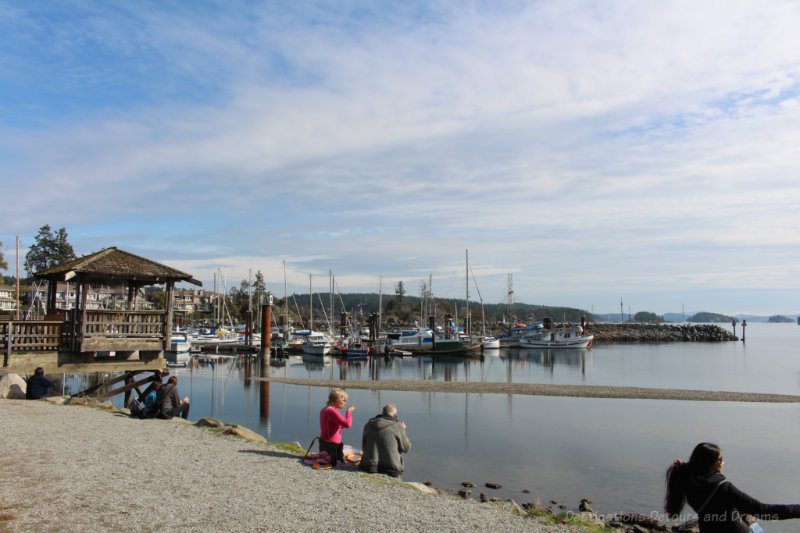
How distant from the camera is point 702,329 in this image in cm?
14888

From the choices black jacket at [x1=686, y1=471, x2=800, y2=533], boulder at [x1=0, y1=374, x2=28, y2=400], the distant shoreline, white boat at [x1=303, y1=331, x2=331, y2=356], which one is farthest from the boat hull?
black jacket at [x1=686, y1=471, x2=800, y2=533]

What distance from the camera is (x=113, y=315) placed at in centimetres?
2209

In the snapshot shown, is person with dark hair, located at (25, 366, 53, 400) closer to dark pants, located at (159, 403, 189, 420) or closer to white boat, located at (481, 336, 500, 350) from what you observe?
dark pants, located at (159, 403, 189, 420)

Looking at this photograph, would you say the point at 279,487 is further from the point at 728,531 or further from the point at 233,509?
the point at 728,531

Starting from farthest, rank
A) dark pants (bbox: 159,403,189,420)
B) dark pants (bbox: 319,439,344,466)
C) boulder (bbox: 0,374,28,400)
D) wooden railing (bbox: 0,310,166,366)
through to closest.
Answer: wooden railing (bbox: 0,310,166,366) → boulder (bbox: 0,374,28,400) → dark pants (bbox: 159,403,189,420) → dark pants (bbox: 319,439,344,466)

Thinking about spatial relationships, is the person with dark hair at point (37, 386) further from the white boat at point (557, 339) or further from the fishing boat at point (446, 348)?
the white boat at point (557, 339)

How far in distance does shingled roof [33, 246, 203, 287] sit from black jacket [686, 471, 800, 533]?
69.0ft

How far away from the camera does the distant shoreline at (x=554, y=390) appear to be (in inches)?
1487

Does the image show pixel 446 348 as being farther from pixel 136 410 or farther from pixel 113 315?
pixel 136 410

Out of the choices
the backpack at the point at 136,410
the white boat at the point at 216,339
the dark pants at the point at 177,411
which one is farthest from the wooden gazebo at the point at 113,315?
the white boat at the point at 216,339

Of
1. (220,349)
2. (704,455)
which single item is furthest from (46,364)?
(220,349)

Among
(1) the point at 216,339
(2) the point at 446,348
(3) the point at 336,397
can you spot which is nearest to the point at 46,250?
(1) the point at 216,339

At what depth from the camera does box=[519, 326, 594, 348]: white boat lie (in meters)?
100

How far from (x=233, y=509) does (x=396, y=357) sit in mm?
70392
